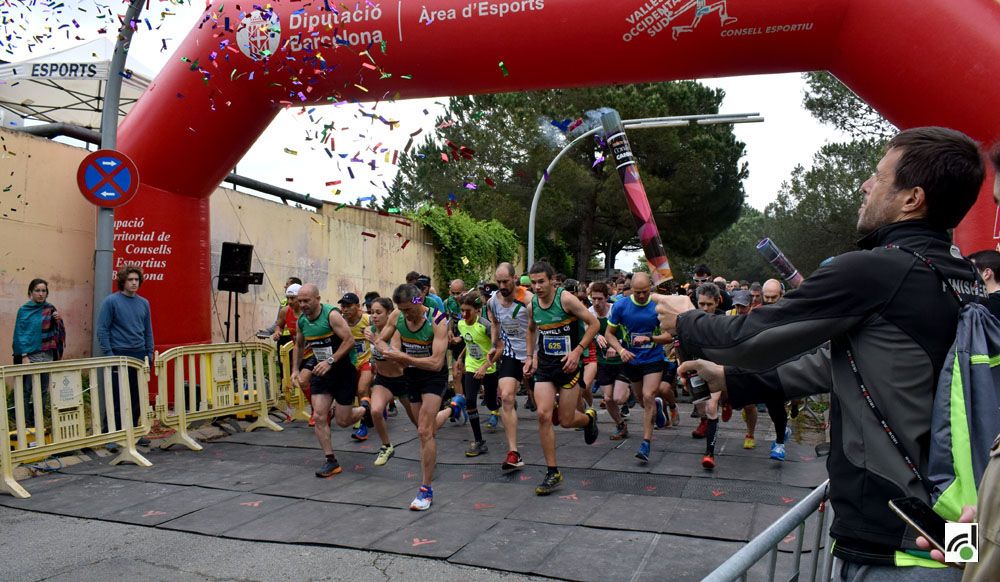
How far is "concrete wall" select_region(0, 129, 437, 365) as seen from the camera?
9484mm

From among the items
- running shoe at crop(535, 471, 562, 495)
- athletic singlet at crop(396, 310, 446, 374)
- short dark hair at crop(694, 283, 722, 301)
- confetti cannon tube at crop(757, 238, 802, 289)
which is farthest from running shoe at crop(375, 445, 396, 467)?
confetti cannon tube at crop(757, 238, 802, 289)

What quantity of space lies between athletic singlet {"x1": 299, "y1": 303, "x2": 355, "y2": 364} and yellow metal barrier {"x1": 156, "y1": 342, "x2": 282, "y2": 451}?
5.59 feet

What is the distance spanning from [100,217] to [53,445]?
8.70 feet

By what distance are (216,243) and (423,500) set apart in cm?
839

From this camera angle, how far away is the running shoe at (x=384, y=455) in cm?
784

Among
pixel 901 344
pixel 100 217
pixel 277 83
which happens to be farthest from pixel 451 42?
pixel 901 344

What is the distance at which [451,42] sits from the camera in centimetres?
804

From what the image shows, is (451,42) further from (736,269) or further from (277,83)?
(736,269)

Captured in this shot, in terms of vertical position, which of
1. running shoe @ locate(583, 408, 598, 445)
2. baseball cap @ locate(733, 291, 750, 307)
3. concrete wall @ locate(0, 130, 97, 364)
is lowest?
running shoe @ locate(583, 408, 598, 445)

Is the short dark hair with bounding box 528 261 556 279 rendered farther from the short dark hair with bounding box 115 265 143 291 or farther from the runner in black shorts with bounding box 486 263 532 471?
the short dark hair with bounding box 115 265 143 291

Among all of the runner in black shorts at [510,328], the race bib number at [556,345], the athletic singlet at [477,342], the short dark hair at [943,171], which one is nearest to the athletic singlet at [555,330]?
the race bib number at [556,345]

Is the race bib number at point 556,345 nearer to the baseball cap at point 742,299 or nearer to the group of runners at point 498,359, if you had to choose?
the group of runners at point 498,359

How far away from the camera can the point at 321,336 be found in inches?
315

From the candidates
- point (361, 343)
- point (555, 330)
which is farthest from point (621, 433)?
point (361, 343)
